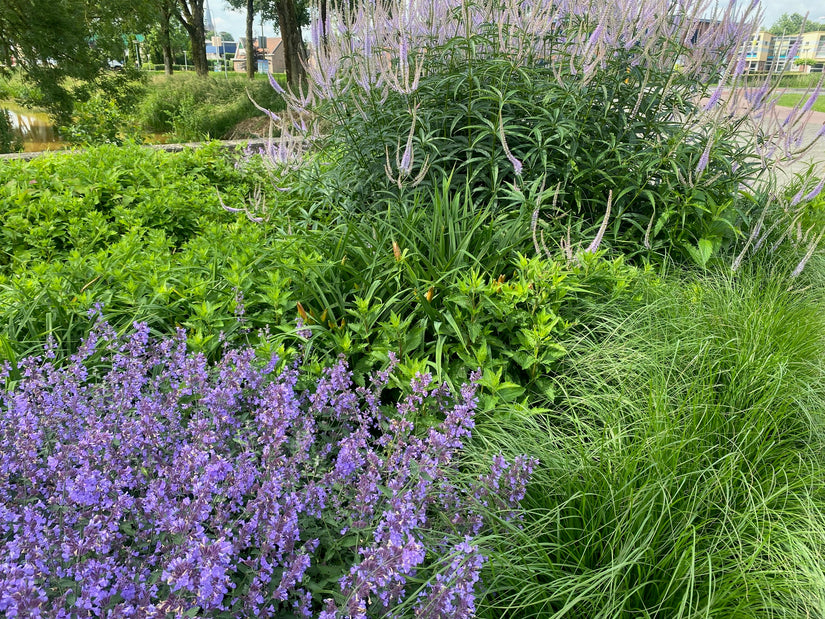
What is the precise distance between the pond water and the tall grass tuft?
14852 mm

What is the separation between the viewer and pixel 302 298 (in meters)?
2.91

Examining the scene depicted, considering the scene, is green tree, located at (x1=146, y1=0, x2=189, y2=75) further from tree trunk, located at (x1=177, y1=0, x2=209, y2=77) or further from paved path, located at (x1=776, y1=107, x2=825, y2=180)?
paved path, located at (x1=776, y1=107, x2=825, y2=180)

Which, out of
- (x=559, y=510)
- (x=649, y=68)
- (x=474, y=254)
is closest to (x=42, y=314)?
(x=474, y=254)

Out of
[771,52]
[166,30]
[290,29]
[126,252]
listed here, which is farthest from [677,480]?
[166,30]

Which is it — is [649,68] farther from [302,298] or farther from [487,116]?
[302,298]

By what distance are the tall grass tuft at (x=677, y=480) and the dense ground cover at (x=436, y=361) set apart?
2 cm

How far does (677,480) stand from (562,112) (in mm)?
2834

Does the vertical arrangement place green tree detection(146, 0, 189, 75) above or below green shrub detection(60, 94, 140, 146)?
above

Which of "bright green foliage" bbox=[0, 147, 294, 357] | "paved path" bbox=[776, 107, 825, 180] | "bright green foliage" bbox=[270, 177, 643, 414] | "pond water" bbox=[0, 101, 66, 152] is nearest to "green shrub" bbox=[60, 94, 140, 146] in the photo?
"bright green foliage" bbox=[0, 147, 294, 357]

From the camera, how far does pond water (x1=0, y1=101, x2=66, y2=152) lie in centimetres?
1416

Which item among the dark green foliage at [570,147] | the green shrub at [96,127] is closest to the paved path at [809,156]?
the dark green foliage at [570,147]

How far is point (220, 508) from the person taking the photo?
138cm

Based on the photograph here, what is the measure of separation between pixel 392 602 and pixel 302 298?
173cm

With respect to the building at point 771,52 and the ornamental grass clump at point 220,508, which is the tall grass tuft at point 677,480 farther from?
the building at point 771,52
